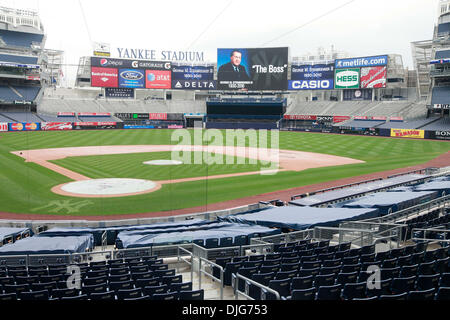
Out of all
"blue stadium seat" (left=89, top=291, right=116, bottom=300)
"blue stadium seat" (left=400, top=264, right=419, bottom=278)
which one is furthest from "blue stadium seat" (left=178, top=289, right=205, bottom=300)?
"blue stadium seat" (left=400, top=264, right=419, bottom=278)

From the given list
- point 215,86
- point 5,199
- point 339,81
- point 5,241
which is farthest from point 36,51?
point 5,241

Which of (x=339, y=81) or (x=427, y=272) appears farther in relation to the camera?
(x=339, y=81)

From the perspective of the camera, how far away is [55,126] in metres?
72.7

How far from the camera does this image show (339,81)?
86250 mm

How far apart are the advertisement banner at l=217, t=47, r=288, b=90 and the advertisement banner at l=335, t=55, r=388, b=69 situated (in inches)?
485

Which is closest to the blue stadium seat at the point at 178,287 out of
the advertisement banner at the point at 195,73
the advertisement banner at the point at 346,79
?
the advertisement banner at the point at 346,79

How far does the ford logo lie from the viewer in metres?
88.9

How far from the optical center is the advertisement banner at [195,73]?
93438 millimetres

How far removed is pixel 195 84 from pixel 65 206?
251ft

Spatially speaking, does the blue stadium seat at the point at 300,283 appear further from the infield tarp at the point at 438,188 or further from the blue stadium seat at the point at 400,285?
the infield tarp at the point at 438,188
